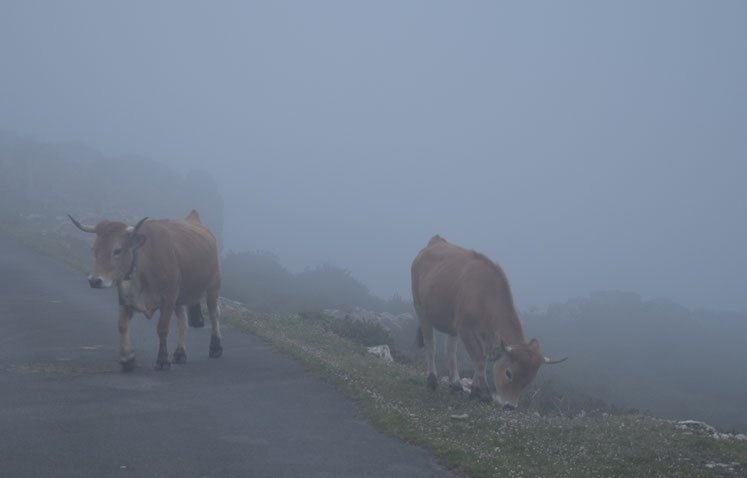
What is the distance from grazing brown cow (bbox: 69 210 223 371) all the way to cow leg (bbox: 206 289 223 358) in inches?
27.5

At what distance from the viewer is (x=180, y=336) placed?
38.1ft

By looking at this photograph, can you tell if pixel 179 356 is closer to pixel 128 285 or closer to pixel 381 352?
pixel 128 285

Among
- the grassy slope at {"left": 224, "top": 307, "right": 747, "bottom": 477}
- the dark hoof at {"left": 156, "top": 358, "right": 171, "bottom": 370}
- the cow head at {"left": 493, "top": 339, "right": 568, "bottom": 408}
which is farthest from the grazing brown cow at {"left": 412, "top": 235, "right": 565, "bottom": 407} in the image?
the dark hoof at {"left": 156, "top": 358, "right": 171, "bottom": 370}

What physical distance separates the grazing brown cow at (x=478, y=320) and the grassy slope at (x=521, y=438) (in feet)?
1.43

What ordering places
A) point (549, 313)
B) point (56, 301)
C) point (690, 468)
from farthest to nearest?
point (549, 313), point (56, 301), point (690, 468)

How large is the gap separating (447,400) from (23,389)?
599 centimetres

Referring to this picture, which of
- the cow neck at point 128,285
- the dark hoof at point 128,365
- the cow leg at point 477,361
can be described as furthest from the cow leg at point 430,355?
Answer: the cow neck at point 128,285


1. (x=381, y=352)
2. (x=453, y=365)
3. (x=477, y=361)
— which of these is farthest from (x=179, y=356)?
(x=381, y=352)

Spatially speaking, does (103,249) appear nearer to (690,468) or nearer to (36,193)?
(690,468)

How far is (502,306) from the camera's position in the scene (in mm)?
9883

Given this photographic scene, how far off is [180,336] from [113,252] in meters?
2.27

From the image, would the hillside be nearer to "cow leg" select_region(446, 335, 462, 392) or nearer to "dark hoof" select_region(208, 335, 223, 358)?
"dark hoof" select_region(208, 335, 223, 358)

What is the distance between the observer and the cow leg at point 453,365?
35.6 feet

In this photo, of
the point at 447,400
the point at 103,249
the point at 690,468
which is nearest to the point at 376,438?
the point at 447,400
